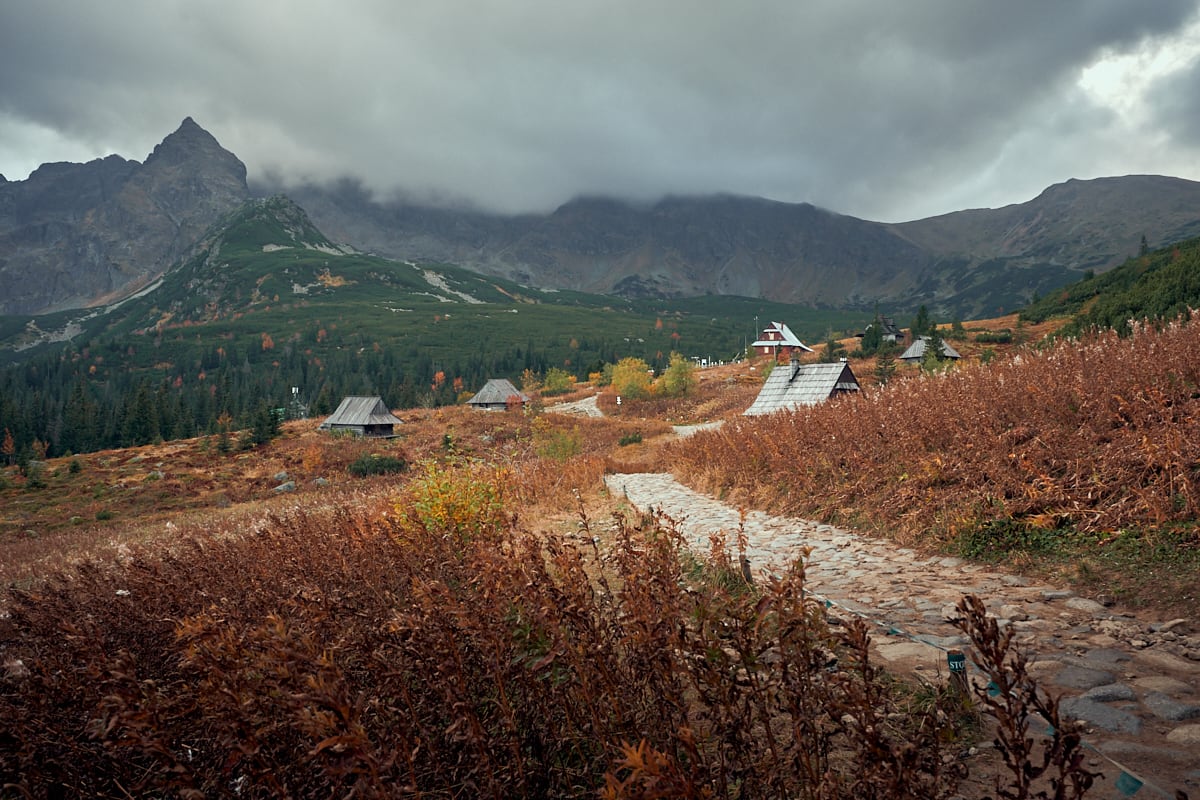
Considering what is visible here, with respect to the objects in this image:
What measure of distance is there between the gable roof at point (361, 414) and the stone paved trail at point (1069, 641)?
173ft

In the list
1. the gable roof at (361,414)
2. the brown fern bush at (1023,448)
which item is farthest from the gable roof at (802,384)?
the gable roof at (361,414)

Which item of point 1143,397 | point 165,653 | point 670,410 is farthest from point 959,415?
point 670,410

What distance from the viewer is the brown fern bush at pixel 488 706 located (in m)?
2.20

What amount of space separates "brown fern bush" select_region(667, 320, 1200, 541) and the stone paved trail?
116 cm

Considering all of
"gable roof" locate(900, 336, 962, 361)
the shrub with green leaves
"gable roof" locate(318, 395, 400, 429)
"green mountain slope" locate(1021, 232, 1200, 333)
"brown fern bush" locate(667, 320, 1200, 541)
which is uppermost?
"green mountain slope" locate(1021, 232, 1200, 333)

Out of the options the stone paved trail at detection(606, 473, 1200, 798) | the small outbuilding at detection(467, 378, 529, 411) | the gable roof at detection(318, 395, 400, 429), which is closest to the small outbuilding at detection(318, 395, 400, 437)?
the gable roof at detection(318, 395, 400, 429)

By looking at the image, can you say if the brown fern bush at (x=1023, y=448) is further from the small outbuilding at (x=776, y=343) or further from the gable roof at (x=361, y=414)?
the small outbuilding at (x=776, y=343)

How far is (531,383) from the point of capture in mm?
88188

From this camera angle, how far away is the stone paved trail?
327 centimetres

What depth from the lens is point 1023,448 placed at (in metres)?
8.05

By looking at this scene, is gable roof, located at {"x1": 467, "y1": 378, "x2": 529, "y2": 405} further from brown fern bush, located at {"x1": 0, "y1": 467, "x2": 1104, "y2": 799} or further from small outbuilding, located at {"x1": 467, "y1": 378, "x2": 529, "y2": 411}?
brown fern bush, located at {"x1": 0, "y1": 467, "x2": 1104, "y2": 799}

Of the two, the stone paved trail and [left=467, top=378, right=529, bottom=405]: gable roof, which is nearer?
the stone paved trail

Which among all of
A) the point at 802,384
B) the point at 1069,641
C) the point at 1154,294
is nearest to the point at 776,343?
the point at 1154,294

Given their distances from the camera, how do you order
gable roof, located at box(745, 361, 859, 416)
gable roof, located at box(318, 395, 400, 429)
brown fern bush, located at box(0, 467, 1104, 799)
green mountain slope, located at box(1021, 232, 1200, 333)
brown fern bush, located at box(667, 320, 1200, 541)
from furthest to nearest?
1. gable roof, located at box(318, 395, 400, 429)
2. gable roof, located at box(745, 361, 859, 416)
3. green mountain slope, located at box(1021, 232, 1200, 333)
4. brown fern bush, located at box(667, 320, 1200, 541)
5. brown fern bush, located at box(0, 467, 1104, 799)
